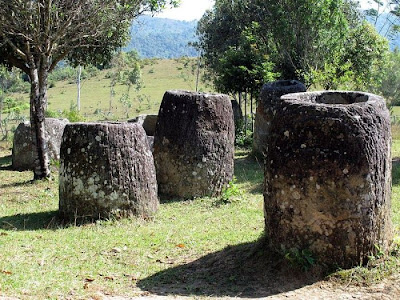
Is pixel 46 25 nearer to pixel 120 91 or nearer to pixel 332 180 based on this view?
pixel 332 180

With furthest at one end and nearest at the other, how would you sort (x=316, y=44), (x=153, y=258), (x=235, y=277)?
(x=316, y=44)
(x=153, y=258)
(x=235, y=277)

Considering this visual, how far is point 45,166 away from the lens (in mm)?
13719

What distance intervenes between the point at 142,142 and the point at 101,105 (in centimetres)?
3763

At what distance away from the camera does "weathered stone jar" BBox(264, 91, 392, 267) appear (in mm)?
6160

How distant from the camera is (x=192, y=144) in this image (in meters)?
11.4

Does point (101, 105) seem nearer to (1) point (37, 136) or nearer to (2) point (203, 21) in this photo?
(2) point (203, 21)

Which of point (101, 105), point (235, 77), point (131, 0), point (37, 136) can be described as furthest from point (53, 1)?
point (101, 105)

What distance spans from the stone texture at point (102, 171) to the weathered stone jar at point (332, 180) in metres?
3.37

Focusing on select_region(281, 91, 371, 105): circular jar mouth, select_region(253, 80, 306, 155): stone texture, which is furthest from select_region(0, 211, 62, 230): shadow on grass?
select_region(253, 80, 306, 155): stone texture

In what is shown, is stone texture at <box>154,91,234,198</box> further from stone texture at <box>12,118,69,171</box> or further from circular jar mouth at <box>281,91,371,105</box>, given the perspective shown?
stone texture at <box>12,118,69,171</box>

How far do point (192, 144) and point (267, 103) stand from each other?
17.7 ft

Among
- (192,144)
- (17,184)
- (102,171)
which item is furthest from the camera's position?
(17,184)

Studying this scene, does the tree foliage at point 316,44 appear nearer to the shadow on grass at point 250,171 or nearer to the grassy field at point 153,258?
the shadow on grass at point 250,171

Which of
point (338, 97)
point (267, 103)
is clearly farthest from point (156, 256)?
→ point (267, 103)
